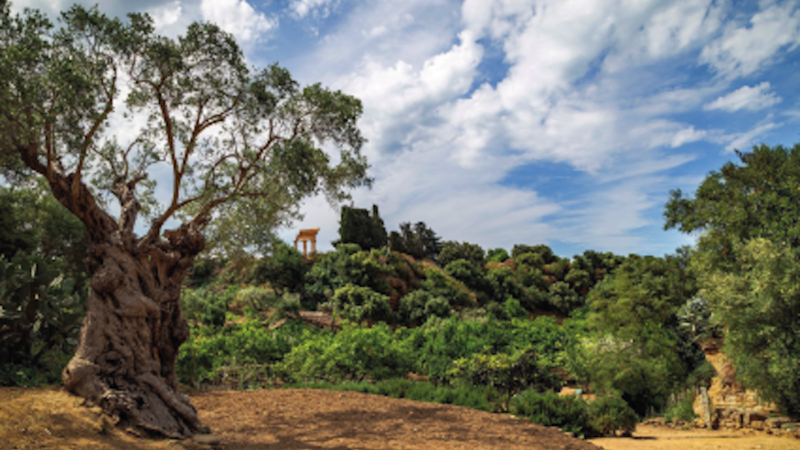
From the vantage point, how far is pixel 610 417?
980cm

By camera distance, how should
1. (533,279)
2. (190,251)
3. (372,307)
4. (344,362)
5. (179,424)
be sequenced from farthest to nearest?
(533,279) < (372,307) < (344,362) < (190,251) < (179,424)

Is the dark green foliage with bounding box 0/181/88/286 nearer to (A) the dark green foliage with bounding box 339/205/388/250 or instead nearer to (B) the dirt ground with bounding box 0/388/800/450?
(B) the dirt ground with bounding box 0/388/800/450

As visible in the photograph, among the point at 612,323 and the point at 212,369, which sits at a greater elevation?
the point at 612,323

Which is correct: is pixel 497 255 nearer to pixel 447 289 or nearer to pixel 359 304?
pixel 447 289

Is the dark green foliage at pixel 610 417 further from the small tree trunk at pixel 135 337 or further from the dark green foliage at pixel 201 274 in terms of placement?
the dark green foliage at pixel 201 274

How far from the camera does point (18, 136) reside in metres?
6.61

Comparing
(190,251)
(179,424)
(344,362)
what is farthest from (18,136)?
(344,362)

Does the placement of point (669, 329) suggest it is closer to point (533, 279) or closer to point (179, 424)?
point (533, 279)

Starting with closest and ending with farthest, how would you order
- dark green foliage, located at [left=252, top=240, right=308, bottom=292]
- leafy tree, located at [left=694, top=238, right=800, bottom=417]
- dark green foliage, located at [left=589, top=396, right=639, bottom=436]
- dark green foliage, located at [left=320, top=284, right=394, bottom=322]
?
dark green foliage, located at [left=589, top=396, right=639, bottom=436]
leafy tree, located at [left=694, top=238, right=800, bottom=417]
dark green foliage, located at [left=320, top=284, right=394, bottom=322]
dark green foliage, located at [left=252, top=240, right=308, bottom=292]

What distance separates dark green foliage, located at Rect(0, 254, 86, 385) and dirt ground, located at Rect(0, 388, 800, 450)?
130 centimetres

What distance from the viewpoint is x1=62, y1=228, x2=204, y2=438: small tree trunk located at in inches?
230

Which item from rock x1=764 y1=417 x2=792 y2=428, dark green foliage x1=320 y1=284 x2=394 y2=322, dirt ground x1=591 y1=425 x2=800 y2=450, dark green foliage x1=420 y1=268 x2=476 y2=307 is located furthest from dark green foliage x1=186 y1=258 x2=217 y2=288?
rock x1=764 y1=417 x2=792 y2=428

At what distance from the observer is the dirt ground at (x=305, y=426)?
5.14 m

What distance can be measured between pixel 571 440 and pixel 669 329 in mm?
15482
